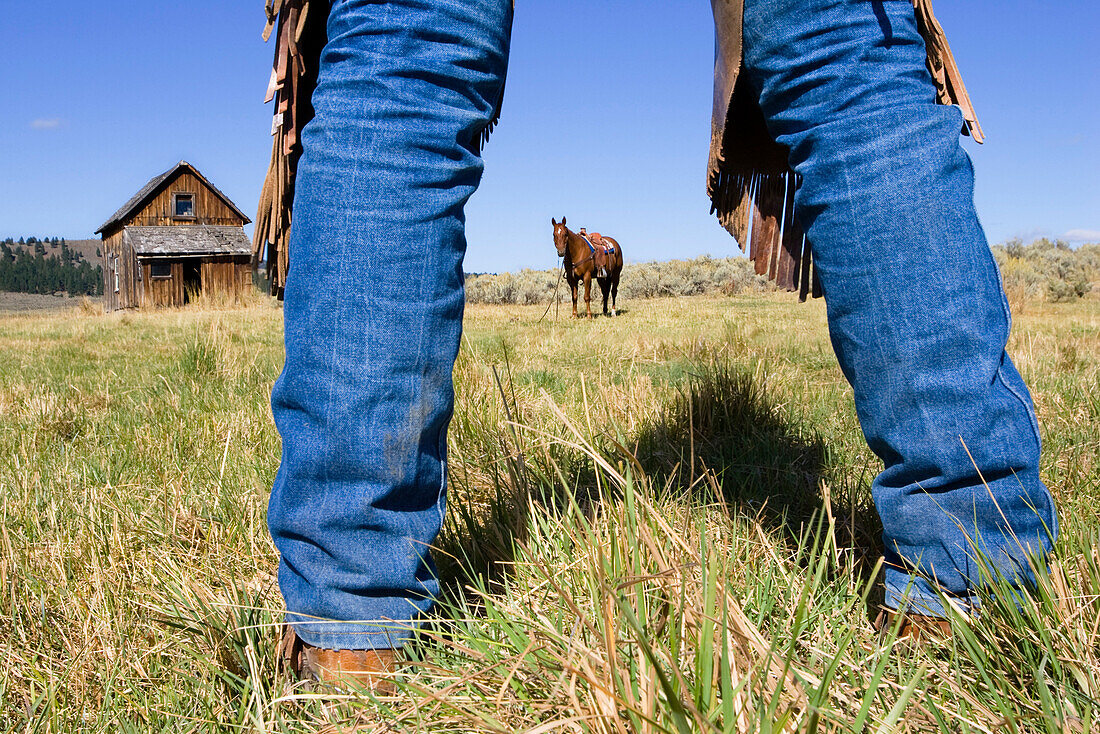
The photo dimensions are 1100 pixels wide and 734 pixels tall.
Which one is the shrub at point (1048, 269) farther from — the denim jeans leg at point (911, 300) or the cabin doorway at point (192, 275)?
the cabin doorway at point (192, 275)

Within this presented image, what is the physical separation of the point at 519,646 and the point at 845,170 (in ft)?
2.69

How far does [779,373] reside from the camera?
3.83 m

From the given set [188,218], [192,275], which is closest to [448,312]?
[192,275]

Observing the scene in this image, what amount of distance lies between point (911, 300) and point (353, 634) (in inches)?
35.4

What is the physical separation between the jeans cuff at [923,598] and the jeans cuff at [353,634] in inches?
27.1

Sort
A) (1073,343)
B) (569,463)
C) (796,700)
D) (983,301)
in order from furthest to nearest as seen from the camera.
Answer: (1073,343)
(569,463)
(983,301)
(796,700)

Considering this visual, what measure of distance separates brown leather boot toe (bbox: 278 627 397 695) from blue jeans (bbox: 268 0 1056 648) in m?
0.02

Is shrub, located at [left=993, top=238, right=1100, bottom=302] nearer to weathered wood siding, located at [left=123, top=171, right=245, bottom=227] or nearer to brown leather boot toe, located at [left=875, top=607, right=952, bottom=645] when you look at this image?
brown leather boot toe, located at [left=875, top=607, right=952, bottom=645]

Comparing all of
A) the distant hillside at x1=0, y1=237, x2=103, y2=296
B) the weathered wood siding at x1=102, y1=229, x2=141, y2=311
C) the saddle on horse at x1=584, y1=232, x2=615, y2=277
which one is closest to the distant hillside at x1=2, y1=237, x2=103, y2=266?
the distant hillside at x1=0, y1=237, x2=103, y2=296

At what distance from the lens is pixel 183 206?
38.0m

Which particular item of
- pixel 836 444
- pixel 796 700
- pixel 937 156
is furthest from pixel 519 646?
pixel 836 444

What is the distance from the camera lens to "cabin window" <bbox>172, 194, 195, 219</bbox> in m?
37.8

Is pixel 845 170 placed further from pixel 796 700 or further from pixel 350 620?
pixel 350 620

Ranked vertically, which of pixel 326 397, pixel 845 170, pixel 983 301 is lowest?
pixel 326 397
